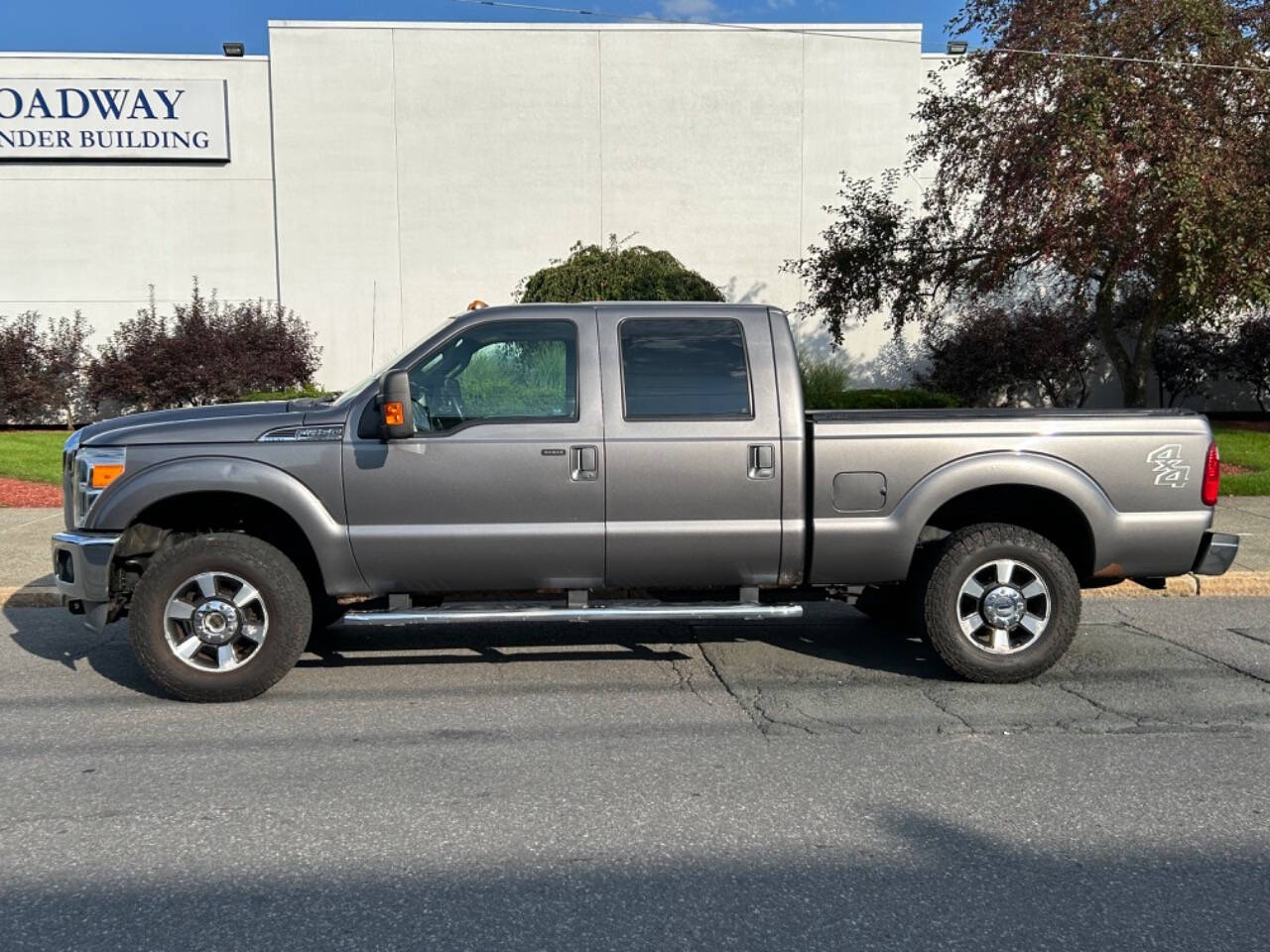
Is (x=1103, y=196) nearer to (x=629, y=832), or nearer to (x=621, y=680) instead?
(x=621, y=680)

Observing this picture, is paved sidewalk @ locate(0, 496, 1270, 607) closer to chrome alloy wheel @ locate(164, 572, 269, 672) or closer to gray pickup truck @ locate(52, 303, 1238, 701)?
gray pickup truck @ locate(52, 303, 1238, 701)

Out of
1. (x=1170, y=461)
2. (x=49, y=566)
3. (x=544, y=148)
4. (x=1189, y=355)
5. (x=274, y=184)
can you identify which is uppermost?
(x=544, y=148)

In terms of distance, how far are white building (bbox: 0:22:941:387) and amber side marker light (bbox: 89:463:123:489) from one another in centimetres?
1658

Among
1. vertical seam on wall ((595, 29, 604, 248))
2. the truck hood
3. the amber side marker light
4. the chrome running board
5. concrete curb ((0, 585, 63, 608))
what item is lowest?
concrete curb ((0, 585, 63, 608))

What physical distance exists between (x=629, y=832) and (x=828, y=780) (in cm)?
98

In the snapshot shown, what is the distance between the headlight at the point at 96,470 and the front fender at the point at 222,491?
7cm

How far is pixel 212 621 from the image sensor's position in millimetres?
5301

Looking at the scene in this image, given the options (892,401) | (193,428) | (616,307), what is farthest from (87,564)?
(892,401)

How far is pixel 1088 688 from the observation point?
567 cm

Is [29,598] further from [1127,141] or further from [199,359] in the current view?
[199,359]

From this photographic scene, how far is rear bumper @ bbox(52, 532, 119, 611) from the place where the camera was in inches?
206

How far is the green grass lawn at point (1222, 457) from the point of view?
41.5ft

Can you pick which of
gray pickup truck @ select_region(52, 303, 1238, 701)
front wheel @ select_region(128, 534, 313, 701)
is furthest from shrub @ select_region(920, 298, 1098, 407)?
front wheel @ select_region(128, 534, 313, 701)

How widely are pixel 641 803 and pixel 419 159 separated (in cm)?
1922
